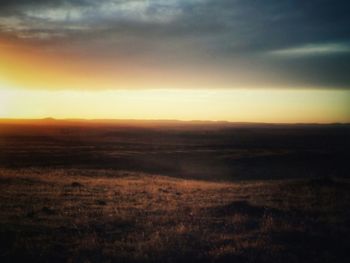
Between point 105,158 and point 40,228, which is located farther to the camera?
point 105,158

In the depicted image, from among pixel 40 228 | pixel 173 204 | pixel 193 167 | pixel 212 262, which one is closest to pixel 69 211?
pixel 40 228

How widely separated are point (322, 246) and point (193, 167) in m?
41.7

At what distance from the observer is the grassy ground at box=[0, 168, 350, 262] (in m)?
10.9

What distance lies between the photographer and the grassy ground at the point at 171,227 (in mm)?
10859

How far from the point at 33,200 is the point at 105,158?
41.5m

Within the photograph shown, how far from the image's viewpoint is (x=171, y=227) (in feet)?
45.2

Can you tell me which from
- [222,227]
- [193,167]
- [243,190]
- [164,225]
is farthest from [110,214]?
[193,167]

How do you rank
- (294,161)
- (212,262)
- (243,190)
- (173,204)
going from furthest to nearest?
(294,161), (243,190), (173,204), (212,262)

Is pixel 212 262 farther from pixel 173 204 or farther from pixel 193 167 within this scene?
pixel 193 167

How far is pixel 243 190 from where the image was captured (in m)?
25.8

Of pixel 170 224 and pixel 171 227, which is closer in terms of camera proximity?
pixel 171 227

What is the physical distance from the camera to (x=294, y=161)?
194ft

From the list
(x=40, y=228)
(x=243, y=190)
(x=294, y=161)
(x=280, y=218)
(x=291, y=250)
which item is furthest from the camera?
(x=294, y=161)

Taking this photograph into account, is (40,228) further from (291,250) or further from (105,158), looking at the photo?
(105,158)
